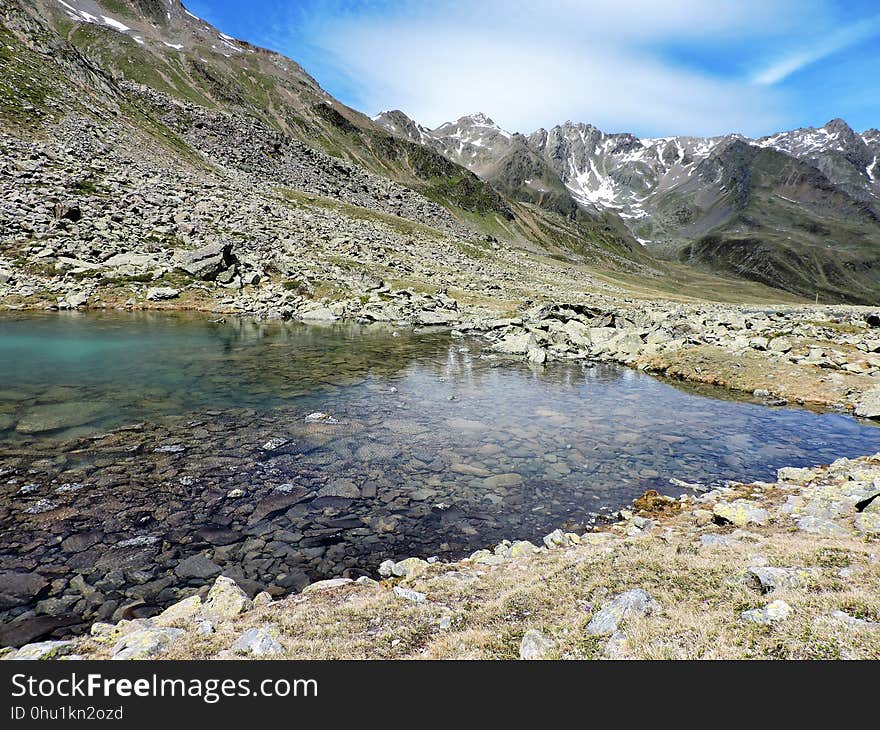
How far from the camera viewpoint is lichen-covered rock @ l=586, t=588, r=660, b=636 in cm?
666

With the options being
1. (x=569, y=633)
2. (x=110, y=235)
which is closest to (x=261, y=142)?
(x=110, y=235)

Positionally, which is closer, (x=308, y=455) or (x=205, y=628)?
(x=205, y=628)

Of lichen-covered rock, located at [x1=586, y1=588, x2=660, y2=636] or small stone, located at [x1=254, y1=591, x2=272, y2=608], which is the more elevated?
lichen-covered rock, located at [x1=586, y1=588, x2=660, y2=636]

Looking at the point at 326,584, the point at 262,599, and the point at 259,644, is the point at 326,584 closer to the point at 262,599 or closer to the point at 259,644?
the point at 262,599

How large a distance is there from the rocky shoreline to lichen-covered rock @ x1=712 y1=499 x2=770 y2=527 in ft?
0.24

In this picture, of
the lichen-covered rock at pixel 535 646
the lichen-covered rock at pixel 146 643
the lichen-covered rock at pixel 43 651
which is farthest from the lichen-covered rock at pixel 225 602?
the lichen-covered rock at pixel 535 646

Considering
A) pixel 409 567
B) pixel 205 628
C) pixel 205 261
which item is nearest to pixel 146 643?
pixel 205 628

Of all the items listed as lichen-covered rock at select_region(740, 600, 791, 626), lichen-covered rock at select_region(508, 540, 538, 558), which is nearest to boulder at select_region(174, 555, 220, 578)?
lichen-covered rock at select_region(508, 540, 538, 558)

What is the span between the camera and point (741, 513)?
11758mm

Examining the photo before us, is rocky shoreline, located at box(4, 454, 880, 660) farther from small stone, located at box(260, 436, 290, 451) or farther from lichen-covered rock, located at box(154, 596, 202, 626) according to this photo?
small stone, located at box(260, 436, 290, 451)

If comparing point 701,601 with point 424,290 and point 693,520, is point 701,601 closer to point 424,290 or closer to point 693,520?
point 693,520

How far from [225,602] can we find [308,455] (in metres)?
8.14

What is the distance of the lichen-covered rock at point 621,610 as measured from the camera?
666 cm

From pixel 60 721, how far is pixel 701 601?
355 inches
